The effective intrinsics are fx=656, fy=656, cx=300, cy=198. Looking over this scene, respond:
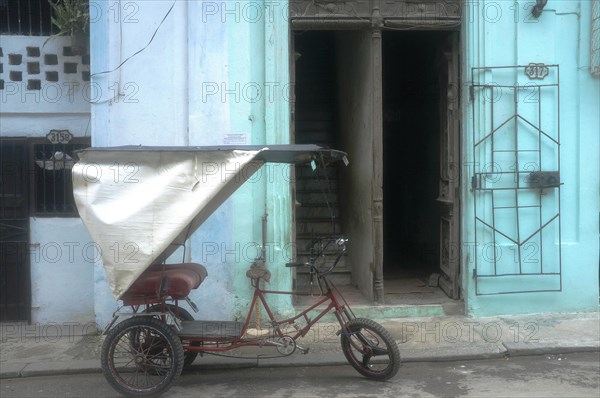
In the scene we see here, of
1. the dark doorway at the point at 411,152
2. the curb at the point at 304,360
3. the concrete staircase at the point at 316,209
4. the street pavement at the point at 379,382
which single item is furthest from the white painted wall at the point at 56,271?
the dark doorway at the point at 411,152

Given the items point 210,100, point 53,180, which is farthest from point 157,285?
point 53,180

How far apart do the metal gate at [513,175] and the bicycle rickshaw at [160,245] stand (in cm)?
253

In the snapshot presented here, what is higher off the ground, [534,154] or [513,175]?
[534,154]

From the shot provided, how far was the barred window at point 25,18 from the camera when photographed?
318 inches

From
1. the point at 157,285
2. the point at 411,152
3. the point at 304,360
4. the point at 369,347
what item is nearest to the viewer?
the point at 157,285

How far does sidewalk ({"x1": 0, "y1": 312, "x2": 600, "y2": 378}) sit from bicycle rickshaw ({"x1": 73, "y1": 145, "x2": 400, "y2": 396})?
77 centimetres

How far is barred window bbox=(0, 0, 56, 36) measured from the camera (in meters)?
8.08

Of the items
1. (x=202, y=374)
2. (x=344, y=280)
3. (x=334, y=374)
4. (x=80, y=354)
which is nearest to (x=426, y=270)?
(x=344, y=280)

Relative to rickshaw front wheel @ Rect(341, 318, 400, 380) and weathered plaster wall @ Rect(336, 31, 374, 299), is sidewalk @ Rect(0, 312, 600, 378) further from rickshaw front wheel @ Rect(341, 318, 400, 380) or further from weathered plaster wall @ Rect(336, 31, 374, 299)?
weathered plaster wall @ Rect(336, 31, 374, 299)

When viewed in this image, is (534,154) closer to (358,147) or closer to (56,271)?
(358,147)

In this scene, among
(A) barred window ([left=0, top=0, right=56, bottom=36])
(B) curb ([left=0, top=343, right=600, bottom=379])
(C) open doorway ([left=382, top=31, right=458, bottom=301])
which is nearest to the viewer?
(B) curb ([left=0, top=343, right=600, bottom=379])

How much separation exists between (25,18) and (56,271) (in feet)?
10.3

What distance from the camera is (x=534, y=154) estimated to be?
Answer: 7879 mm

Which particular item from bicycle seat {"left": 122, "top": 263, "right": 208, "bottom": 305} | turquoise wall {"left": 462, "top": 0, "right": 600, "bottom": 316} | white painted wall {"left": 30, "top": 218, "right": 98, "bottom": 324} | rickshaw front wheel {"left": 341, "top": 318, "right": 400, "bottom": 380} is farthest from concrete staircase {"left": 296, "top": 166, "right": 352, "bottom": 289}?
bicycle seat {"left": 122, "top": 263, "right": 208, "bottom": 305}
